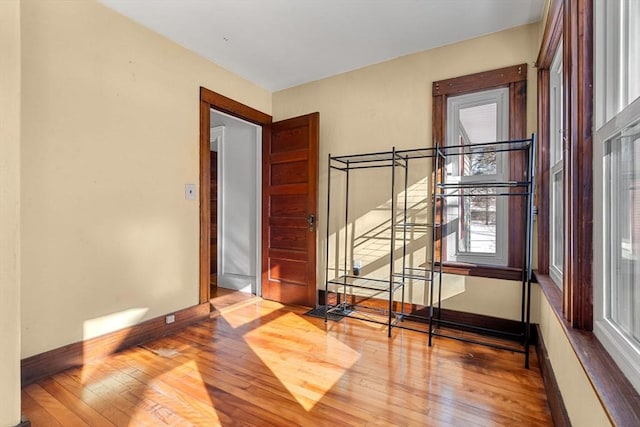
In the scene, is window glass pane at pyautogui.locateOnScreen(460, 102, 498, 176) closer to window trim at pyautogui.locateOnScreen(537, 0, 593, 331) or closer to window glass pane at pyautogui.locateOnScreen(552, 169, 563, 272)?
window glass pane at pyautogui.locateOnScreen(552, 169, 563, 272)

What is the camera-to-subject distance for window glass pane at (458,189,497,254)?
2676mm

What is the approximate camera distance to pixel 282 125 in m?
3.58

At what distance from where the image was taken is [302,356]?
226cm

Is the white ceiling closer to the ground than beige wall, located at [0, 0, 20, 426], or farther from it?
farther from it

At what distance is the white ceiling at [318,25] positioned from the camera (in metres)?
2.26

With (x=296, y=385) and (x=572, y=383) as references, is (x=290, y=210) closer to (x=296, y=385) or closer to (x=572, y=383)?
(x=296, y=385)

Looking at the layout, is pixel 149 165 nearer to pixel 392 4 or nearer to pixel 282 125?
pixel 282 125

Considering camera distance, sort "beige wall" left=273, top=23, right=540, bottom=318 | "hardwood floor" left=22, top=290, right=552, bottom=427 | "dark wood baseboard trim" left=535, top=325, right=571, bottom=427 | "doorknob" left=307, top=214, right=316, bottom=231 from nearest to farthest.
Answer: "dark wood baseboard trim" left=535, top=325, right=571, bottom=427, "hardwood floor" left=22, top=290, right=552, bottom=427, "beige wall" left=273, top=23, right=540, bottom=318, "doorknob" left=307, top=214, right=316, bottom=231

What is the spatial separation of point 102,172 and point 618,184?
2.83 metres

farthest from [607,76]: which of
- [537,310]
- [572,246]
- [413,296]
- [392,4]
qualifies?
[413,296]

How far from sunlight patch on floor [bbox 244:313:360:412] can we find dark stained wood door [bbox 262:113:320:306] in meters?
0.60

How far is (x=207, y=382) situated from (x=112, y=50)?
7.80 feet

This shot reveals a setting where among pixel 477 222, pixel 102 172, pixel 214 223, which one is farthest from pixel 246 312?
pixel 477 222

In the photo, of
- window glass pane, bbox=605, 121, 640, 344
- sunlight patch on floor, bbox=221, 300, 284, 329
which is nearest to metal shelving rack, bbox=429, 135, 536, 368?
window glass pane, bbox=605, 121, 640, 344
